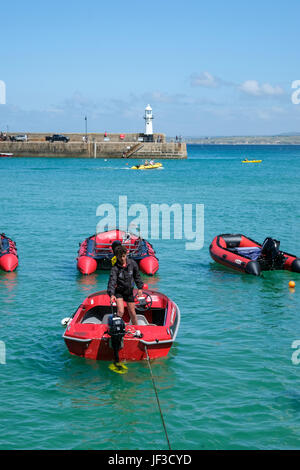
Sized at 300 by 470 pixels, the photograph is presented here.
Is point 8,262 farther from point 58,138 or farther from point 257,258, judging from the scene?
point 58,138

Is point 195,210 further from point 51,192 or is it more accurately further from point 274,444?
point 274,444

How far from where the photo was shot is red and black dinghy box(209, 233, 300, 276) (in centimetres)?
1934

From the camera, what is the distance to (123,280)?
37.4 ft

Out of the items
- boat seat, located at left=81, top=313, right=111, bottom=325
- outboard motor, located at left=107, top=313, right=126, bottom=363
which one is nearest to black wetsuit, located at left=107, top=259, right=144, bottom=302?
outboard motor, located at left=107, top=313, right=126, bottom=363

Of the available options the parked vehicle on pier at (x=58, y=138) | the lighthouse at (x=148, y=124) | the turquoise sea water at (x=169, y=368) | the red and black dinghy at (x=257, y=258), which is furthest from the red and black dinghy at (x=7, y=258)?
the parked vehicle on pier at (x=58, y=138)

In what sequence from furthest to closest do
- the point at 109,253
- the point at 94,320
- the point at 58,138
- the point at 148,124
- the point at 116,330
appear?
the point at 58,138, the point at 148,124, the point at 109,253, the point at 94,320, the point at 116,330

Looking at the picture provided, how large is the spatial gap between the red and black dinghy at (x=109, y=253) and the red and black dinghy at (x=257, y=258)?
8.18ft

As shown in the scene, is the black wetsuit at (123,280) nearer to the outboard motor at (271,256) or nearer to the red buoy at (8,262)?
the outboard motor at (271,256)

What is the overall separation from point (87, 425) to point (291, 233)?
21.7 m

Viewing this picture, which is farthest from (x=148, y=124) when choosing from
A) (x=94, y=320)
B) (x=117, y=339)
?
(x=117, y=339)

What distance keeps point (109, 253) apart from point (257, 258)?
5097 millimetres

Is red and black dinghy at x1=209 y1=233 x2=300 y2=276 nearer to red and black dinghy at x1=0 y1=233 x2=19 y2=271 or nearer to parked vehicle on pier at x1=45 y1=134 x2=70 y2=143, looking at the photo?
red and black dinghy at x1=0 y1=233 x2=19 y2=271

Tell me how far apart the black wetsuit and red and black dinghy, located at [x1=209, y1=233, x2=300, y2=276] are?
8.46m

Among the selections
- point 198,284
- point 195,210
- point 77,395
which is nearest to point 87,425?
point 77,395
